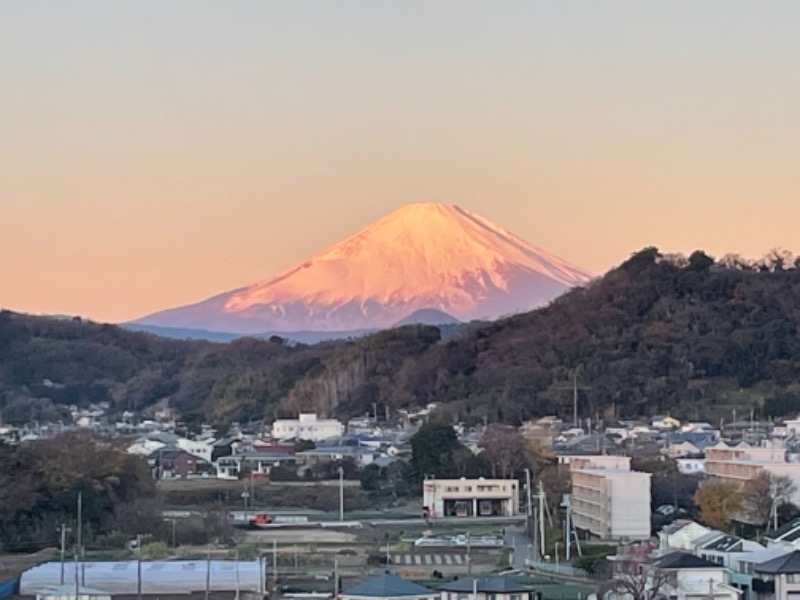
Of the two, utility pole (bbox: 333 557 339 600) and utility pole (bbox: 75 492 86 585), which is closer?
utility pole (bbox: 333 557 339 600)

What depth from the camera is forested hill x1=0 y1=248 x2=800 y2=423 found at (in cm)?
4797

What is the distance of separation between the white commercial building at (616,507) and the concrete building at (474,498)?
3332 millimetres

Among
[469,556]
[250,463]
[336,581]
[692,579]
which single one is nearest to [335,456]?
[250,463]

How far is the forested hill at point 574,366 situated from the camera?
48.0m

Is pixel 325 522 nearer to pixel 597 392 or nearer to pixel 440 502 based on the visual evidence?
pixel 440 502

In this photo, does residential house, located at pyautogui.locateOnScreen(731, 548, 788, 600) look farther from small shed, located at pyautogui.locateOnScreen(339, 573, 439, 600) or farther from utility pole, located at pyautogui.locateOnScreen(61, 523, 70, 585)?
utility pole, located at pyautogui.locateOnScreen(61, 523, 70, 585)

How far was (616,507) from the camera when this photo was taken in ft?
90.1

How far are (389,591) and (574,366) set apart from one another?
32.7 metres

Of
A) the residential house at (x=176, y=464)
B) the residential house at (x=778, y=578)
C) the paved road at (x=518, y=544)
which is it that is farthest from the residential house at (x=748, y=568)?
the residential house at (x=176, y=464)

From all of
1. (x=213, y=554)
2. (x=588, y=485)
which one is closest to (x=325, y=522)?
(x=588, y=485)

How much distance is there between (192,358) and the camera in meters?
77.3

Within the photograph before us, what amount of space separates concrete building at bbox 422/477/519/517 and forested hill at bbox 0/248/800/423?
490 inches

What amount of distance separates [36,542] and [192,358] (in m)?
51.4

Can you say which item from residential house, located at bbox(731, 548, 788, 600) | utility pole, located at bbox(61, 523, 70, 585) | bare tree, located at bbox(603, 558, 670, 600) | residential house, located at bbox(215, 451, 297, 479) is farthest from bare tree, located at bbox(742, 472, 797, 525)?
residential house, located at bbox(215, 451, 297, 479)
